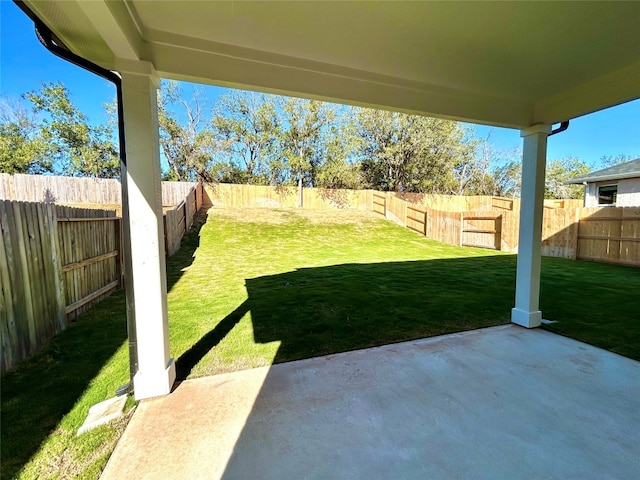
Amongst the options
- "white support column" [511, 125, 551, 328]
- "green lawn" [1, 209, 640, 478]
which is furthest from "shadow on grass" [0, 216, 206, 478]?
"white support column" [511, 125, 551, 328]

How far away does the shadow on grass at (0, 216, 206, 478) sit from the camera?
1681mm

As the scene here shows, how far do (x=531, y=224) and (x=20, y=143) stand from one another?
73.6 ft

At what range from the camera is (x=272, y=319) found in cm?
373

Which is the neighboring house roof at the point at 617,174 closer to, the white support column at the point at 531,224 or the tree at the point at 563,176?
the white support column at the point at 531,224

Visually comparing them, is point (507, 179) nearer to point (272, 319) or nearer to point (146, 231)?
point (272, 319)

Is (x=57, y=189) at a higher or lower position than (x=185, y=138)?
lower

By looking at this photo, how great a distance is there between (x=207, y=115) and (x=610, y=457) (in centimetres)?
2299

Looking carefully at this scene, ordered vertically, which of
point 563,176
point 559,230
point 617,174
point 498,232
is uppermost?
point 563,176

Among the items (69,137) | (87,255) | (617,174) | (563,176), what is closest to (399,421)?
(87,255)

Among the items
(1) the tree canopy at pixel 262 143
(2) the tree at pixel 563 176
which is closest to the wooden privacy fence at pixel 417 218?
(1) the tree canopy at pixel 262 143

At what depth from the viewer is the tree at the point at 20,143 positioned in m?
15.0

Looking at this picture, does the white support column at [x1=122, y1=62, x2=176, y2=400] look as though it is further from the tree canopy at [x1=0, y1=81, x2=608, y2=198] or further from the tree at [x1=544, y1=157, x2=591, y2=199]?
the tree at [x1=544, y1=157, x2=591, y2=199]

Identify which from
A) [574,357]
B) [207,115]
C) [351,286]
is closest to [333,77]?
[574,357]

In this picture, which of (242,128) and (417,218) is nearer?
(417,218)
